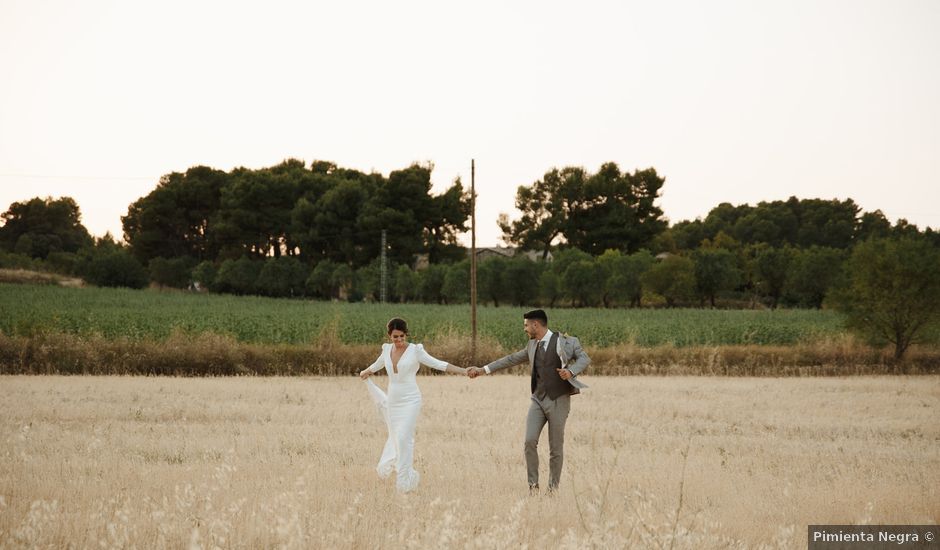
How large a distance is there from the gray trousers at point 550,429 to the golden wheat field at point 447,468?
0.83 ft

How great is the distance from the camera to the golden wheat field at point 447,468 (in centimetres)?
718

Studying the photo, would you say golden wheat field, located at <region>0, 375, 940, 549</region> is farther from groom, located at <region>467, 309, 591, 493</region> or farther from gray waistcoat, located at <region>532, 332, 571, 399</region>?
gray waistcoat, located at <region>532, 332, 571, 399</region>

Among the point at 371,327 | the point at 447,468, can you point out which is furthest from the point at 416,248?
the point at 447,468

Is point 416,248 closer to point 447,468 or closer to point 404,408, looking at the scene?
point 447,468

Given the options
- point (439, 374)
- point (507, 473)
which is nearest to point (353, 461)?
point (507, 473)

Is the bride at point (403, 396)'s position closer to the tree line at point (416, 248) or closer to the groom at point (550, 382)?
the groom at point (550, 382)

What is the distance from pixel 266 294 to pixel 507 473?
72.0 meters

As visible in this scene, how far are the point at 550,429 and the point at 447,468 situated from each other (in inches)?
88.3

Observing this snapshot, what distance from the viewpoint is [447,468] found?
10.9 metres

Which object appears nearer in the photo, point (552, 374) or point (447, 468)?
point (552, 374)

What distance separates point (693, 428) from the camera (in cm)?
1589

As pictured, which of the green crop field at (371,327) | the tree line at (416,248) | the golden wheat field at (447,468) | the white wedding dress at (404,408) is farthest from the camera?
the tree line at (416,248)

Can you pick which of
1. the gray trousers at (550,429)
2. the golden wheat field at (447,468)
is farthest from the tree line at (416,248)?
the gray trousers at (550,429)

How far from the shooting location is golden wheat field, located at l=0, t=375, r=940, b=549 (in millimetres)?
7184
